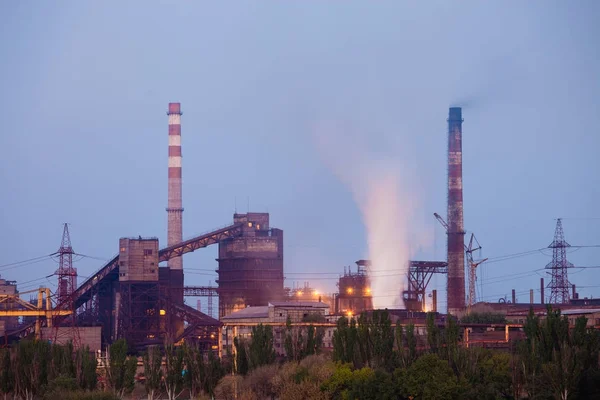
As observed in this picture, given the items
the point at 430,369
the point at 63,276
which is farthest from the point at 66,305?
the point at 430,369

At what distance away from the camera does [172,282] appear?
99250mm

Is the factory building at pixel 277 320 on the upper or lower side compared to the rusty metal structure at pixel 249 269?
lower

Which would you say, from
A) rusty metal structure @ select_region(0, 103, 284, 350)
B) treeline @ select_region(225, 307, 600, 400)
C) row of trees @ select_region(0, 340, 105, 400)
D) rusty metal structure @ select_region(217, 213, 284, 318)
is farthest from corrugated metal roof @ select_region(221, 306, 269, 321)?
row of trees @ select_region(0, 340, 105, 400)

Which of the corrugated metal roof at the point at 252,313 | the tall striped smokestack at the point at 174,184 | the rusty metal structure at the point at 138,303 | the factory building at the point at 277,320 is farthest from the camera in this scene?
the tall striped smokestack at the point at 174,184

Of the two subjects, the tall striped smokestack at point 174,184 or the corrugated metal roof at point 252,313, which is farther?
the tall striped smokestack at point 174,184

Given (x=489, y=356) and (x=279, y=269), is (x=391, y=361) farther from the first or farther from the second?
(x=279, y=269)

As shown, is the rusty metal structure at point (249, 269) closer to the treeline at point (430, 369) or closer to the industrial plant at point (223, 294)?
the industrial plant at point (223, 294)

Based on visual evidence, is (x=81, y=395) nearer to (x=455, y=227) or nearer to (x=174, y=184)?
(x=455, y=227)

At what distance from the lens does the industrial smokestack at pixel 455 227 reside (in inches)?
3661

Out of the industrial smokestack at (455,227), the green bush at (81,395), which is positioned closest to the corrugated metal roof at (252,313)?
the industrial smokestack at (455,227)

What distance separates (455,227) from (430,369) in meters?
47.7

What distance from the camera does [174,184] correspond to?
111375 mm

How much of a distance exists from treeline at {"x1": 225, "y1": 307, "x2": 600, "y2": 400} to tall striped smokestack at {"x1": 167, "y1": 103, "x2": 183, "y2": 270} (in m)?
55.3

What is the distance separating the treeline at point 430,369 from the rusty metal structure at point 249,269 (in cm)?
4387
